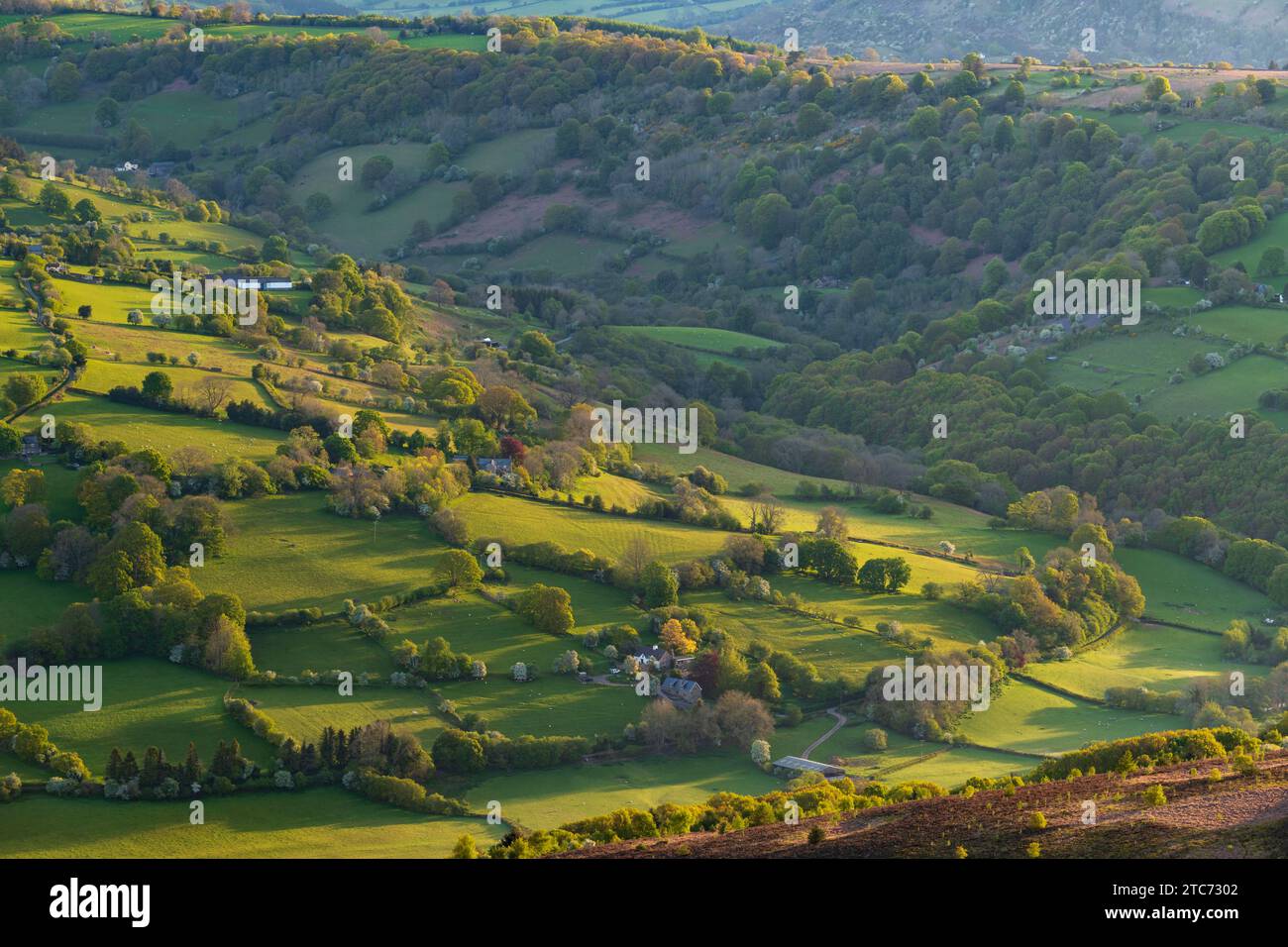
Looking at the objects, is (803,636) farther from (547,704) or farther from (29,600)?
(29,600)

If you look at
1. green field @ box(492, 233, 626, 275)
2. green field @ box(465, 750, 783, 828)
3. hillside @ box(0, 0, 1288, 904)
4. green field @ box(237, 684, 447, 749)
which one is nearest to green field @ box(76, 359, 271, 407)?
hillside @ box(0, 0, 1288, 904)

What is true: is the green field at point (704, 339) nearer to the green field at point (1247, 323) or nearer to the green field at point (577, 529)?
the green field at point (1247, 323)

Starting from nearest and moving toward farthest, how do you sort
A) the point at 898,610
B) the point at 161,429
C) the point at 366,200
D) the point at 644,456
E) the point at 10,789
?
the point at 10,789 → the point at 898,610 → the point at 161,429 → the point at 644,456 → the point at 366,200

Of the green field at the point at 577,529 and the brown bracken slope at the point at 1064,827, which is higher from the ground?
the green field at the point at 577,529

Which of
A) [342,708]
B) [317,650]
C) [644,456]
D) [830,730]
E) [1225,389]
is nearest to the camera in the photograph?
[342,708]

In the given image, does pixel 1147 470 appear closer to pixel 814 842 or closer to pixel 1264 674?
pixel 1264 674

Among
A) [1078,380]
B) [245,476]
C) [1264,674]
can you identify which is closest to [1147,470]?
[1078,380]

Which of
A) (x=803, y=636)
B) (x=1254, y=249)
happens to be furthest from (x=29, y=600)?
(x=1254, y=249)

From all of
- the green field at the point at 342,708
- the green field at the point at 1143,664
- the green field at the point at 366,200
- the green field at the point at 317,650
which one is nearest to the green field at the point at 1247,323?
the green field at the point at 1143,664
